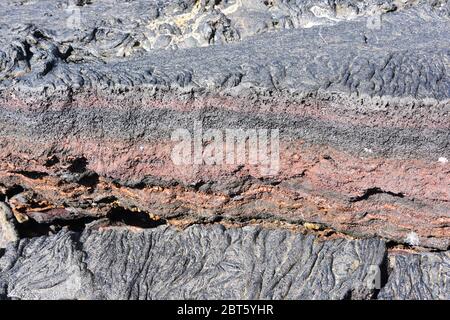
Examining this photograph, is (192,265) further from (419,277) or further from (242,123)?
(419,277)

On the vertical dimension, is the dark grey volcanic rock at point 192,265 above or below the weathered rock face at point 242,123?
below

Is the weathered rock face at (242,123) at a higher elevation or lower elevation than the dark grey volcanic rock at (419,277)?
higher

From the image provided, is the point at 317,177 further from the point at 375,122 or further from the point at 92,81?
the point at 92,81

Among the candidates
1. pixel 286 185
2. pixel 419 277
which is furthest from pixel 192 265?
pixel 419 277
